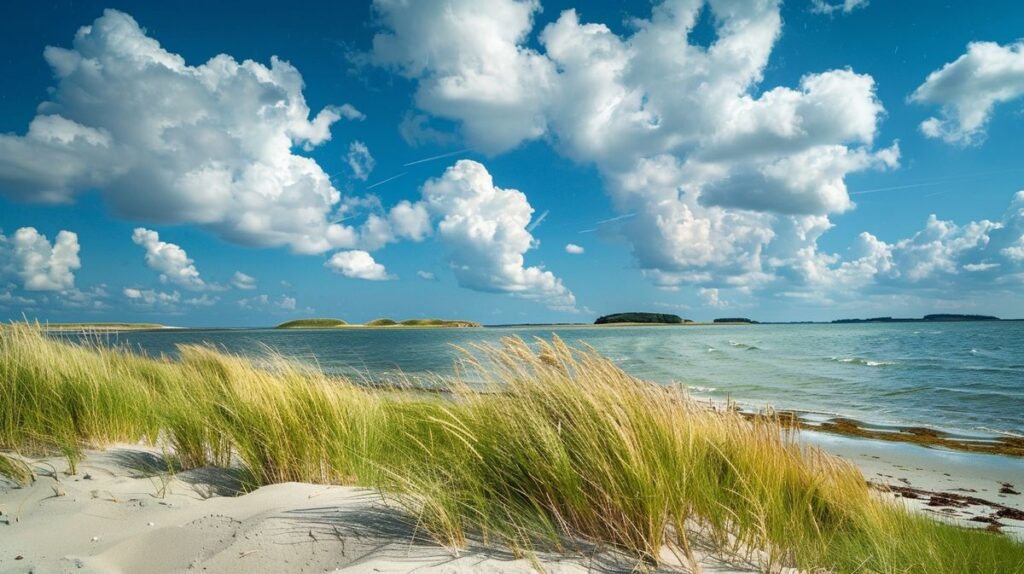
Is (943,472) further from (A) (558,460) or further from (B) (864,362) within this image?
(B) (864,362)

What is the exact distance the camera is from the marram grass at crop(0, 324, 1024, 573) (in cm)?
316

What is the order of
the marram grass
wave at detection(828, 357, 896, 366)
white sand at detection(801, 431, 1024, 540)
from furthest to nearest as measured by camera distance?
1. wave at detection(828, 357, 896, 366)
2. white sand at detection(801, 431, 1024, 540)
3. the marram grass

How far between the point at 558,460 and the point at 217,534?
7.21ft

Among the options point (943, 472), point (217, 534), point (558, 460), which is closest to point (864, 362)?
point (943, 472)

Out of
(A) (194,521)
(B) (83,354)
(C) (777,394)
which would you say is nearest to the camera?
(A) (194,521)

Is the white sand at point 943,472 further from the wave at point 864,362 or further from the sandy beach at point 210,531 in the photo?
the wave at point 864,362

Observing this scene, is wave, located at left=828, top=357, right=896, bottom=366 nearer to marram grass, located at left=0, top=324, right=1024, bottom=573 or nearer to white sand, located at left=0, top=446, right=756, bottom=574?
marram grass, located at left=0, top=324, right=1024, bottom=573

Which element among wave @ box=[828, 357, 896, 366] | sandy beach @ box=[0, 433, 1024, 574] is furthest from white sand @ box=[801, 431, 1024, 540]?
wave @ box=[828, 357, 896, 366]

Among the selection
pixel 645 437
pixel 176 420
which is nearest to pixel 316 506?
pixel 645 437

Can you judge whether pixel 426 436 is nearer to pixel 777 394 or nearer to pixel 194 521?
pixel 194 521

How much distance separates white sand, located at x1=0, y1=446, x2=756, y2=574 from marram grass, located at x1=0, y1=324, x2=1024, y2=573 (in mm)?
183

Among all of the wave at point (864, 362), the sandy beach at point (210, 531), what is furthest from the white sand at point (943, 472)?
the wave at point (864, 362)

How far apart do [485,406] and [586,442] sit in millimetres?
911

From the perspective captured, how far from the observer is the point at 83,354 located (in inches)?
304
